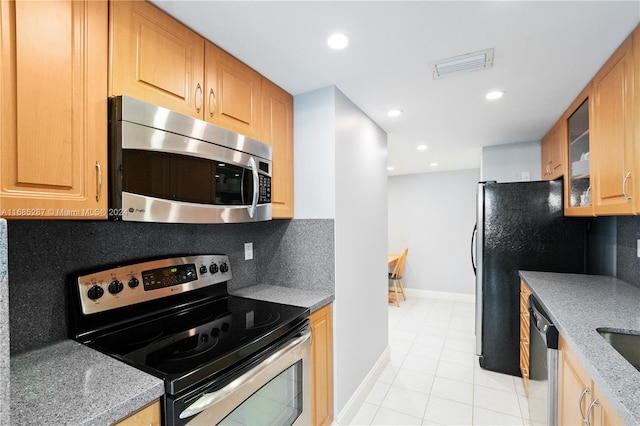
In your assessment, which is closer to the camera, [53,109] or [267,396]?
[53,109]

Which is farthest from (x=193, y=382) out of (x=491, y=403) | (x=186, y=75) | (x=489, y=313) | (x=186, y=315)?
(x=489, y=313)

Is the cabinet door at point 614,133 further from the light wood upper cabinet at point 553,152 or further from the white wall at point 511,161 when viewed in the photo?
the white wall at point 511,161

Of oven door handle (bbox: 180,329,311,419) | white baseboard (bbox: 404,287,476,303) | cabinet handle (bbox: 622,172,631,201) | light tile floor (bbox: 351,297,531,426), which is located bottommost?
light tile floor (bbox: 351,297,531,426)

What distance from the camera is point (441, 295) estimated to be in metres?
5.14

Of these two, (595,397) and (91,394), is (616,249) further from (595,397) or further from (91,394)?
(91,394)

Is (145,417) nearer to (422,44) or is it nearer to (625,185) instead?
(422,44)

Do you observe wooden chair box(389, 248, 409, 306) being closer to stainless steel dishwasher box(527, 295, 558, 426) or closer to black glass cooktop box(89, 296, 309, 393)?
stainless steel dishwasher box(527, 295, 558, 426)

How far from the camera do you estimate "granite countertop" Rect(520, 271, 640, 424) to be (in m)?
0.88

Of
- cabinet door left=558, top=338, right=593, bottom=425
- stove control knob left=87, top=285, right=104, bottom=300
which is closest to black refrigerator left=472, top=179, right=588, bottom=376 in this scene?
cabinet door left=558, top=338, right=593, bottom=425

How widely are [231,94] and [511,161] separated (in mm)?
3207

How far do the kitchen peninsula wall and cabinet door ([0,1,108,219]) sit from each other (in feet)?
1.11

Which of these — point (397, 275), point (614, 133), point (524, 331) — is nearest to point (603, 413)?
point (614, 133)

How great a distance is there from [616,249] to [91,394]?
309cm

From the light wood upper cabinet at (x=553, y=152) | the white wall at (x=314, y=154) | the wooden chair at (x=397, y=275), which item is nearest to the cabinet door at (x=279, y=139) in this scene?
the white wall at (x=314, y=154)
